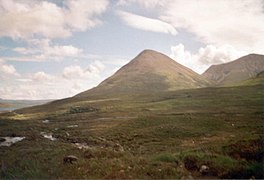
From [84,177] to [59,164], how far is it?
450 cm

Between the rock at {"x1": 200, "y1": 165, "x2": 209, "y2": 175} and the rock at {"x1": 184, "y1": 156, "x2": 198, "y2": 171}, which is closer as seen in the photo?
the rock at {"x1": 200, "y1": 165, "x2": 209, "y2": 175}

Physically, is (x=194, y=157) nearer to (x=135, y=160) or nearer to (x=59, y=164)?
(x=135, y=160)

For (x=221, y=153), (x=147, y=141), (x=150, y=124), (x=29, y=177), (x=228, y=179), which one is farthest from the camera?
(x=150, y=124)

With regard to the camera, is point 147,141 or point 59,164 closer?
point 59,164

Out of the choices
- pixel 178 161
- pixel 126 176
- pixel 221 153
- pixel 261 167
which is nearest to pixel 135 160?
pixel 178 161

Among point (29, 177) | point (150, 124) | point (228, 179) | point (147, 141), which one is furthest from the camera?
point (150, 124)

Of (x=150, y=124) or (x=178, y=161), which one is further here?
(x=150, y=124)

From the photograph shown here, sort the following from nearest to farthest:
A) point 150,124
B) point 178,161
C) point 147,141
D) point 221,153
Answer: point 178,161
point 221,153
point 147,141
point 150,124

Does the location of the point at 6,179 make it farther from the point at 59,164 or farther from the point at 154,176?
the point at 154,176

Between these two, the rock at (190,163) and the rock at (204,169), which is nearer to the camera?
the rock at (204,169)

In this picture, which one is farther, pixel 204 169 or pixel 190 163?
pixel 190 163

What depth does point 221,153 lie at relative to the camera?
21406mm

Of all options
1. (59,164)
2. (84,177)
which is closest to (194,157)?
(84,177)

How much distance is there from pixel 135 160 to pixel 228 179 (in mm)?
6601
